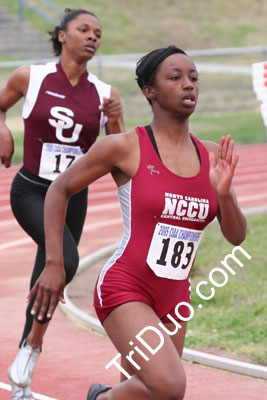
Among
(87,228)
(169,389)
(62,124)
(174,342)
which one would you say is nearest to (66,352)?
(62,124)

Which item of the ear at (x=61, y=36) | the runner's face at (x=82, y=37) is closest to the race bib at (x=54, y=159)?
the runner's face at (x=82, y=37)

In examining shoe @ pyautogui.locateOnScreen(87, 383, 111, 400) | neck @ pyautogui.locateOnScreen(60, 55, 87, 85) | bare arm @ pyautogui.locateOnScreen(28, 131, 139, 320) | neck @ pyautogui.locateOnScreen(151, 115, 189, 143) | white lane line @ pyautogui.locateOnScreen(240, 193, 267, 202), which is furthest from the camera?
white lane line @ pyautogui.locateOnScreen(240, 193, 267, 202)

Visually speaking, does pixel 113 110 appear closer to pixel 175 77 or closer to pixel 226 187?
pixel 175 77

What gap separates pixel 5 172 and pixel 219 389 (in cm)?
1214

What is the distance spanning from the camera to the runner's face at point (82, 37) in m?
6.46

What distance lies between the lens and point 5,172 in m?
18.1

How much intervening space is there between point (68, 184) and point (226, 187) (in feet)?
2.56

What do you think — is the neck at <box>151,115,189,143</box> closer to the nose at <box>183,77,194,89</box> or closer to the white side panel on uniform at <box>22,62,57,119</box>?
the nose at <box>183,77,194,89</box>

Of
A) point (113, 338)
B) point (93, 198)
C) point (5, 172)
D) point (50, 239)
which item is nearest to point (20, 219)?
point (50, 239)

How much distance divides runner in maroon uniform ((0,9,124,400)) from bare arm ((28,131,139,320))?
47.4 inches

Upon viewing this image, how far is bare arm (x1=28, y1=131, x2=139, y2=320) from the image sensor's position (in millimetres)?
4617

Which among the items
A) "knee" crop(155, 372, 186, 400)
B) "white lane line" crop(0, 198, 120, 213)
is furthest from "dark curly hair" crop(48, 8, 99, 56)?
"white lane line" crop(0, 198, 120, 213)

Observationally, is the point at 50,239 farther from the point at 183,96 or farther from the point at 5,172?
the point at 5,172

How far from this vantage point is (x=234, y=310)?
328 inches
